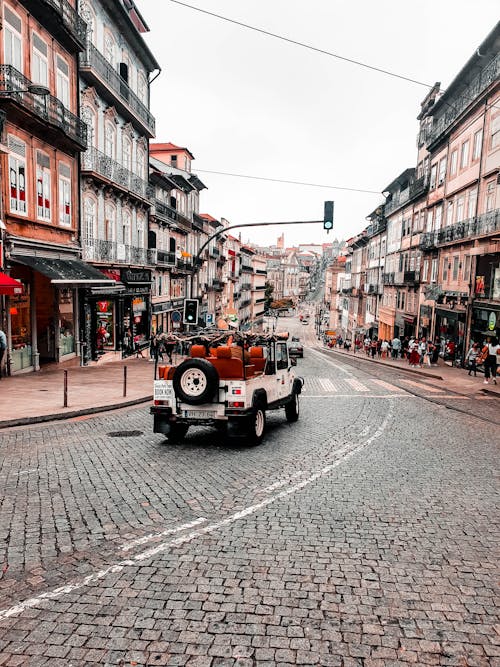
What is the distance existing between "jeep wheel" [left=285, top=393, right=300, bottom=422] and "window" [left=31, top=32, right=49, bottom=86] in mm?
13701

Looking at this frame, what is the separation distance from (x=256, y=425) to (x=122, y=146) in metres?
20.8

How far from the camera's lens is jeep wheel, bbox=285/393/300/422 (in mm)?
12278

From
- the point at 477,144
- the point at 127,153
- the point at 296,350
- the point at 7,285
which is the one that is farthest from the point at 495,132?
the point at 7,285

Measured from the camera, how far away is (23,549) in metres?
5.36

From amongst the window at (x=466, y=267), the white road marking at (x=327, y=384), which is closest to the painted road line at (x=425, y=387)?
the white road marking at (x=327, y=384)

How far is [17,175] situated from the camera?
1680cm

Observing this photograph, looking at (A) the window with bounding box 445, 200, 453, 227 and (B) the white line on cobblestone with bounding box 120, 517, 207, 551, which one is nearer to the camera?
(B) the white line on cobblestone with bounding box 120, 517, 207, 551

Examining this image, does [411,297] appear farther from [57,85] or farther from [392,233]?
[57,85]

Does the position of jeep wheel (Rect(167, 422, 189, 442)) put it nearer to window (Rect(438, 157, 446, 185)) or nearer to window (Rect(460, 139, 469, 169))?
window (Rect(460, 139, 469, 169))

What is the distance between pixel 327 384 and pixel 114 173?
14.1m

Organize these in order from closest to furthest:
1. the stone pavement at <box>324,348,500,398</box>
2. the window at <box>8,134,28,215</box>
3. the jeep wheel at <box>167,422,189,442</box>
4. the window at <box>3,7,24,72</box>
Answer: the jeep wheel at <box>167,422,189,442</box> → the window at <box>3,7,24,72</box> → the window at <box>8,134,28,215</box> → the stone pavement at <box>324,348,500,398</box>

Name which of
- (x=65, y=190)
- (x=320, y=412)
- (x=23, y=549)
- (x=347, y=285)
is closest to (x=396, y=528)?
(x=23, y=549)

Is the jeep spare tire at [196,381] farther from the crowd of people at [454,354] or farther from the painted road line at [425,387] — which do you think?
the crowd of people at [454,354]

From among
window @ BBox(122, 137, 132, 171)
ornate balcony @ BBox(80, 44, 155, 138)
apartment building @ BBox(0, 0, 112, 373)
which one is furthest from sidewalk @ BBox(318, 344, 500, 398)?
ornate balcony @ BBox(80, 44, 155, 138)
